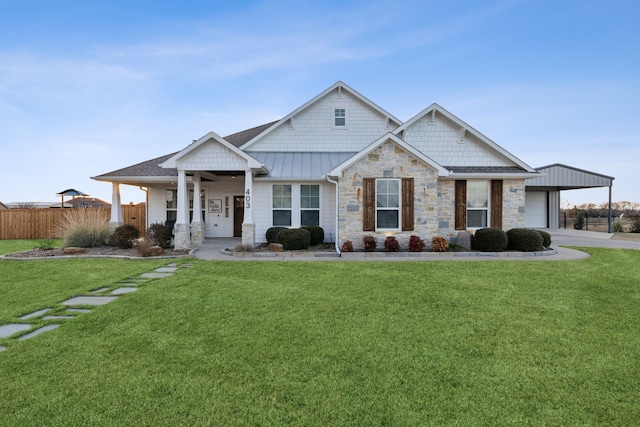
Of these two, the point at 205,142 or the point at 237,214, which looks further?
the point at 237,214

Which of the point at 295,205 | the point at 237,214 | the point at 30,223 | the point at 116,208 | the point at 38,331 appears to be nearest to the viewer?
the point at 38,331

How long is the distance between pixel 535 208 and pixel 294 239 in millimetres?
21014

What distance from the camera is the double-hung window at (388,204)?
1170 cm

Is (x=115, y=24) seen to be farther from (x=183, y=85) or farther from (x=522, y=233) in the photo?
(x=522, y=233)

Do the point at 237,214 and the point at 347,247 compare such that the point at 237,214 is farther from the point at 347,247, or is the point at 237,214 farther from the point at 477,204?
the point at 477,204

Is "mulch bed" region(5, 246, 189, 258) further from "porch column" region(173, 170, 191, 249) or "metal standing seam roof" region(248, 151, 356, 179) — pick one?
"metal standing seam roof" region(248, 151, 356, 179)

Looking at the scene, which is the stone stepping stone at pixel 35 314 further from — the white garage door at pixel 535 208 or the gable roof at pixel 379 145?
the white garage door at pixel 535 208

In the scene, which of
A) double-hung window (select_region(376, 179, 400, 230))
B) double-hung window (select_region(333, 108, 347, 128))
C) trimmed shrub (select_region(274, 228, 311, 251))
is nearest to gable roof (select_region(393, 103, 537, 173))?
double-hung window (select_region(333, 108, 347, 128))

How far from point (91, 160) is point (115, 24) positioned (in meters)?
7.80

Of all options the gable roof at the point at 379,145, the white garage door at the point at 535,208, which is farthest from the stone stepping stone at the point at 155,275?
the white garage door at the point at 535,208

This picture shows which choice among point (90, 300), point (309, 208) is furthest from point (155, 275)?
point (309, 208)

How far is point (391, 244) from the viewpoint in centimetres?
1127

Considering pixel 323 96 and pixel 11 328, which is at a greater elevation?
pixel 323 96

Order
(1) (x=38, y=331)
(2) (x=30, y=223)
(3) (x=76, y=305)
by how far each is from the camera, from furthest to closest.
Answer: (2) (x=30, y=223), (3) (x=76, y=305), (1) (x=38, y=331)
